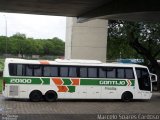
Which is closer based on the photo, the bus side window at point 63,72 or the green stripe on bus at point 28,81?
the green stripe on bus at point 28,81

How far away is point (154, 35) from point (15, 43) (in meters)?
70.0

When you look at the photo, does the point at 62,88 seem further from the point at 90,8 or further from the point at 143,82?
the point at 90,8

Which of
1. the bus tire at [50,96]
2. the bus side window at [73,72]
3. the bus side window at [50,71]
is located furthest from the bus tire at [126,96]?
the bus side window at [50,71]

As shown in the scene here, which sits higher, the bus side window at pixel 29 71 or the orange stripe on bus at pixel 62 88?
the bus side window at pixel 29 71

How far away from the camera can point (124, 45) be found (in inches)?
1753

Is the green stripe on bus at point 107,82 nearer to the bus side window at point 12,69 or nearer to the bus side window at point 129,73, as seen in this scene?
the bus side window at point 129,73

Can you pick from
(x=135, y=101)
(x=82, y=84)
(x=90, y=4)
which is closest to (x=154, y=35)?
(x=135, y=101)

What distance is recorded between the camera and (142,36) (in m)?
39.7

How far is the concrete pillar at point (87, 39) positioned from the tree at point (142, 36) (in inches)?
90.6

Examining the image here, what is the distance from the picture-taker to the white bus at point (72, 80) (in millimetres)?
26453

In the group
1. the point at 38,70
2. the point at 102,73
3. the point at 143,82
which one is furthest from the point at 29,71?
the point at 143,82

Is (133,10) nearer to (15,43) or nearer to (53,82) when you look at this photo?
(53,82)

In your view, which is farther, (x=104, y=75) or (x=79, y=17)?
(x=104, y=75)

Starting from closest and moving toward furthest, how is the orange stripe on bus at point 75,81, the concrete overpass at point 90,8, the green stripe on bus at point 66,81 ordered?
the concrete overpass at point 90,8
the green stripe on bus at point 66,81
the orange stripe on bus at point 75,81
